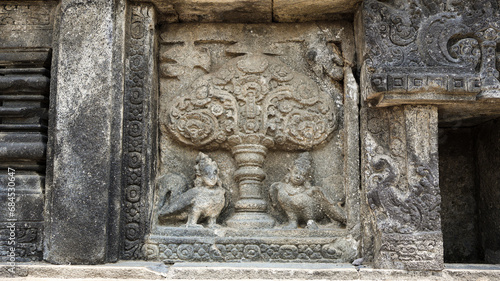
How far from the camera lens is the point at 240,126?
4.72 meters

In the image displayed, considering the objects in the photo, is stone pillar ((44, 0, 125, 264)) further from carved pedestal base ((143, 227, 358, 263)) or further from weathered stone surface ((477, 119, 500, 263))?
weathered stone surface ((477, 119, 500, 263))

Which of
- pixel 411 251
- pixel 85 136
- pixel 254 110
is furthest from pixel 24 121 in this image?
pixel 411 251

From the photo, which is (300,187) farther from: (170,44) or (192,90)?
(170,44)

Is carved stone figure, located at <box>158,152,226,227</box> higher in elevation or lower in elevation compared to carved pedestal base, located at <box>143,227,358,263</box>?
higher

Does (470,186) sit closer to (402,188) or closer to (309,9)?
(402,188)

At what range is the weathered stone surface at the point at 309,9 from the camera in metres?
4.65

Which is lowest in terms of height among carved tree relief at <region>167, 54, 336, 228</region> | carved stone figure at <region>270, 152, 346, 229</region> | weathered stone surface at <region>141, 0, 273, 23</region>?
carved stone figure at <region>270, 152, 346, 229</region>

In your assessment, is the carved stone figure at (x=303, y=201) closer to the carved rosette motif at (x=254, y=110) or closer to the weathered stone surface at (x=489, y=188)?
the carved rosette motif at (x=254, y=110)

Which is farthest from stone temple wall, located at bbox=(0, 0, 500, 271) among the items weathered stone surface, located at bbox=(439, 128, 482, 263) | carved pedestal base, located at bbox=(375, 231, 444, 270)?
weathered stone surface, located at bbox=(439, 128, 482, 263)

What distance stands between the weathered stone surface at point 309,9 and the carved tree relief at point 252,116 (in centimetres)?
43

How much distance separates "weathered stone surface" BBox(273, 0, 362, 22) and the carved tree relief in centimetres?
43

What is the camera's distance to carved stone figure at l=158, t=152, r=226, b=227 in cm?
453

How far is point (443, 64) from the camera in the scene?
431 centimetres

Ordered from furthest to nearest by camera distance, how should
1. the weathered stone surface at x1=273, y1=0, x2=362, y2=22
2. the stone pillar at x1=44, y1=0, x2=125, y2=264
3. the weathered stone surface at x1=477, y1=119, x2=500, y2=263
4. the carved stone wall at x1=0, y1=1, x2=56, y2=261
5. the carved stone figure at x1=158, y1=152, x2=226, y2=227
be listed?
the weathered stone surface at x1=477, y1=119, x2=500, y2=263 → the weathered stone surface at x1=273, y1=0, x2=362, y2=22 → the carved stone figure at x1=158, y1=152, x2=226, y2=227 → the carved stone wall at x1=0, y1=1, x2=56, y2=261 → the stone pillar at x1=44, y1=0, x2=125, y2=264
